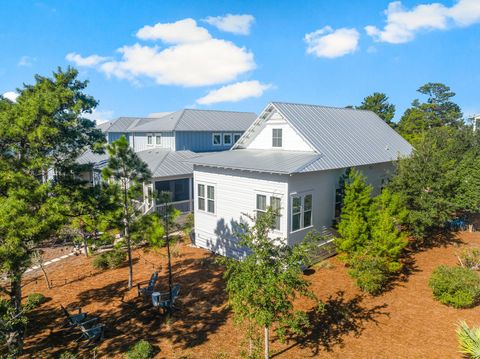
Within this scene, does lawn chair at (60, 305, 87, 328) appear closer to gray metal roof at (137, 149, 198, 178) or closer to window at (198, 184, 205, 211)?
window at (198, 184, 205, 211)

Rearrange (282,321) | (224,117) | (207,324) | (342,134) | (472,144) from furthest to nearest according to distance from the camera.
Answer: (224,117), (472,144), (342,134), (207,324), (282,321)

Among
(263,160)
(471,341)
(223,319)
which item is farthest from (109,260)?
(471,341)

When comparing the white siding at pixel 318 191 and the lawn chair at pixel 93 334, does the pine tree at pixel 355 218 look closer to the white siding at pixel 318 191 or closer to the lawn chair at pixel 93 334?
the white siding at pixel 318 191

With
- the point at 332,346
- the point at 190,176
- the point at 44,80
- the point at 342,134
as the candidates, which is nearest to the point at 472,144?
the point at 342,134

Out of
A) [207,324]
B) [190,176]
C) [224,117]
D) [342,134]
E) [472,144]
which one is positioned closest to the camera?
[207,324]

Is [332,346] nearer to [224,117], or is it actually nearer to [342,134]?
[342,134]

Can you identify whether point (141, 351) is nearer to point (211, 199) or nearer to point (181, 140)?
point (211, 199)

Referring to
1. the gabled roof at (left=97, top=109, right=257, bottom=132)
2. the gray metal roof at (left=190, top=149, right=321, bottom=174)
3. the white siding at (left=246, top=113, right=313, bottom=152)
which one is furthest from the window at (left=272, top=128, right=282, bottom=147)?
the gabled roof at (left=97, top=109, right=257, bottom=132)
